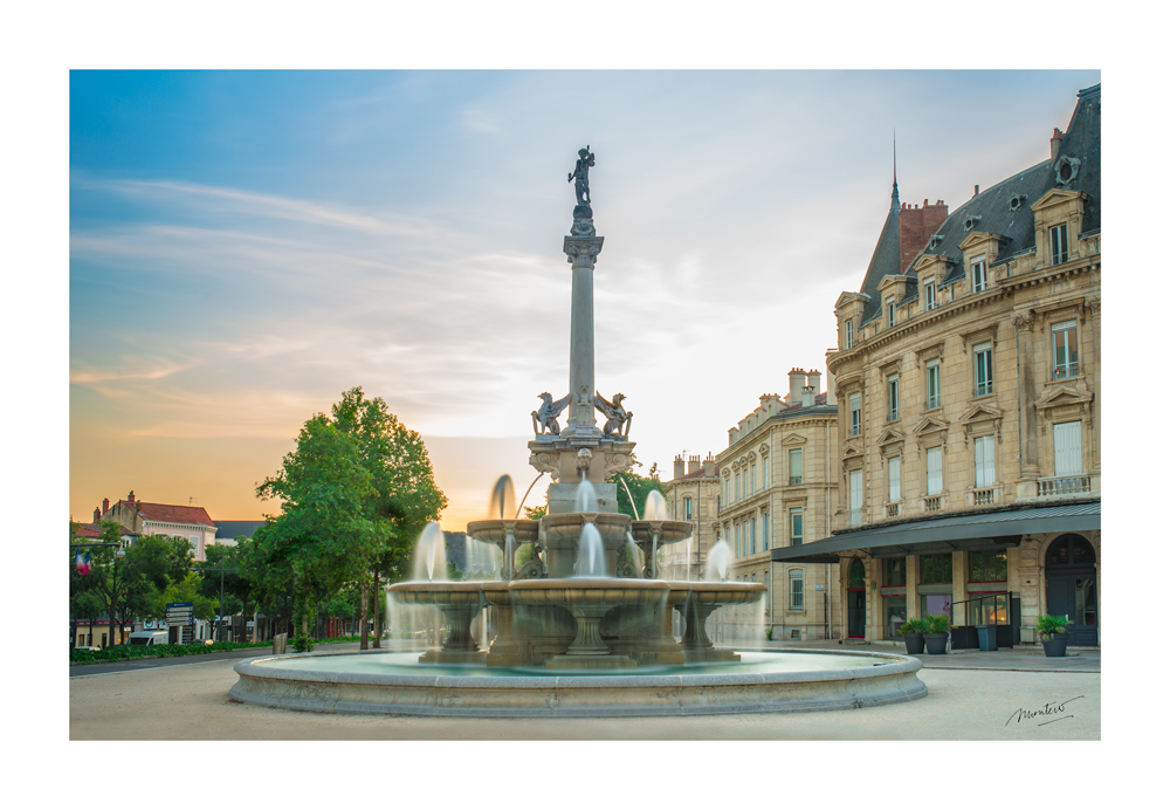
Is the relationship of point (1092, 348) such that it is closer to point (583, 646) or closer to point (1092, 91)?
point (1092, 91)

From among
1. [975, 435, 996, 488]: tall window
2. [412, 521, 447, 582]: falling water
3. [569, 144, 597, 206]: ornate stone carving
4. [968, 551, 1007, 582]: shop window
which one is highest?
[569, 144, 597, 206]: ornate stone carving

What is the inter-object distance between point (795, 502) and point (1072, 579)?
2606cm

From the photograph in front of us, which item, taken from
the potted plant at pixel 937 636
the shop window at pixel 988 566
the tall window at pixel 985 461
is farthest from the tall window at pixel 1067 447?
the potted plant at pixel 937 636

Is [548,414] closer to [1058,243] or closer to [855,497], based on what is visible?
[1058,243]

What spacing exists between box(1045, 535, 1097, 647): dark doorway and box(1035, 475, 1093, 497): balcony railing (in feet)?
5.09

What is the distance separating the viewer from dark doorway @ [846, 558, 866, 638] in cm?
5313

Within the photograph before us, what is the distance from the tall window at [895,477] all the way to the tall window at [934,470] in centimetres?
210

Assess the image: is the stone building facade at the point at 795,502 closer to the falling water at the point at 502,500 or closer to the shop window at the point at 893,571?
the shop window at the point at 893,571

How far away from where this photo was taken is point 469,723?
12.9 meters

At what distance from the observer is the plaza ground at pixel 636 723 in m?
12.2

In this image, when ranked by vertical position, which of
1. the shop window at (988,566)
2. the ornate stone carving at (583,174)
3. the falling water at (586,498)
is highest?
the ornate stone carving at (583,174)

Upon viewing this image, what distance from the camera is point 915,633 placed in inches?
1325

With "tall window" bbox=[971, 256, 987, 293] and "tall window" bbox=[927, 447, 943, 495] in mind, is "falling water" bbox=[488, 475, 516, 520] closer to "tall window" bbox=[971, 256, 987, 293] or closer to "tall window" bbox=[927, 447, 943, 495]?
"tall window" bbox=[927, 447, 943, 495]

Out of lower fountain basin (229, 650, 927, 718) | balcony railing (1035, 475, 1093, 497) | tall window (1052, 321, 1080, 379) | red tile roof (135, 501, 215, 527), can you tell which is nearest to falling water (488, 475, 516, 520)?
lower fountain basin (229, 650, 927, 718)
